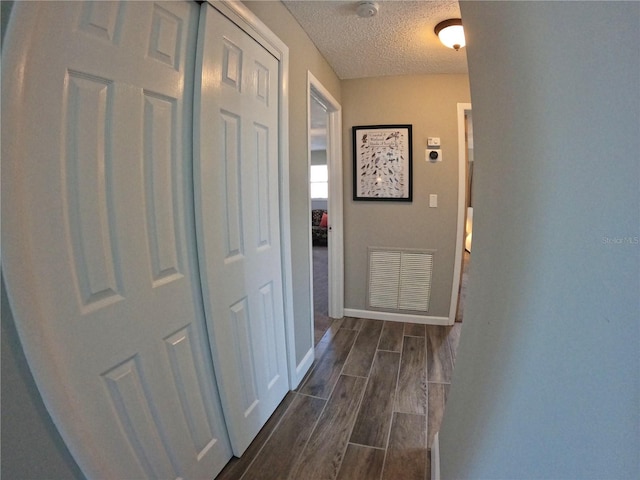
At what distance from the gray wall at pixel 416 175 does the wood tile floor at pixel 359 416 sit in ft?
2.76

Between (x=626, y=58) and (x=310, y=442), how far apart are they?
1815mm

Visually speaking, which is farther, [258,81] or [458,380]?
[258,81]

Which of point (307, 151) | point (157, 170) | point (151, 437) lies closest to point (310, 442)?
point (151, 437)

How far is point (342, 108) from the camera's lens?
9.24 feet

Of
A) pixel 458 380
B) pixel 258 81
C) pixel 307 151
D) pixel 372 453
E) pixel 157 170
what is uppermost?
pixel 258 81

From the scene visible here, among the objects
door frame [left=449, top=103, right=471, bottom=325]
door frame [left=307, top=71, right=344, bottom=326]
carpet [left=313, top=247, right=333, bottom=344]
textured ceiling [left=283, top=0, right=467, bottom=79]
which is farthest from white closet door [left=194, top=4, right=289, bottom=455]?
door frame [left=449, top=103, right=471, bottom=325]

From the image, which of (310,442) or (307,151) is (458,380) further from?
(307,151)

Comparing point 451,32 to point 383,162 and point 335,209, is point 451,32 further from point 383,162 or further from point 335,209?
point 335,209

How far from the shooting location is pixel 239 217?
134 cm

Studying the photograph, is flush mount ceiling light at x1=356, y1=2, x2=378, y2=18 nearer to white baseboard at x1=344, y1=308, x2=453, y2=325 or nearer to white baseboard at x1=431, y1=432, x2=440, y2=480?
white baseboard at x1=431, y1=432, x2=440, y2=480

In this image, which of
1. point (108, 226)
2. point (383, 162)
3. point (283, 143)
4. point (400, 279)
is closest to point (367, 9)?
point (283, 143)

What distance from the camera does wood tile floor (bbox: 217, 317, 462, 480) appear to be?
136 cm

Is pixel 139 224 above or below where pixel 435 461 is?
above

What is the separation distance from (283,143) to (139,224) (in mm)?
961
